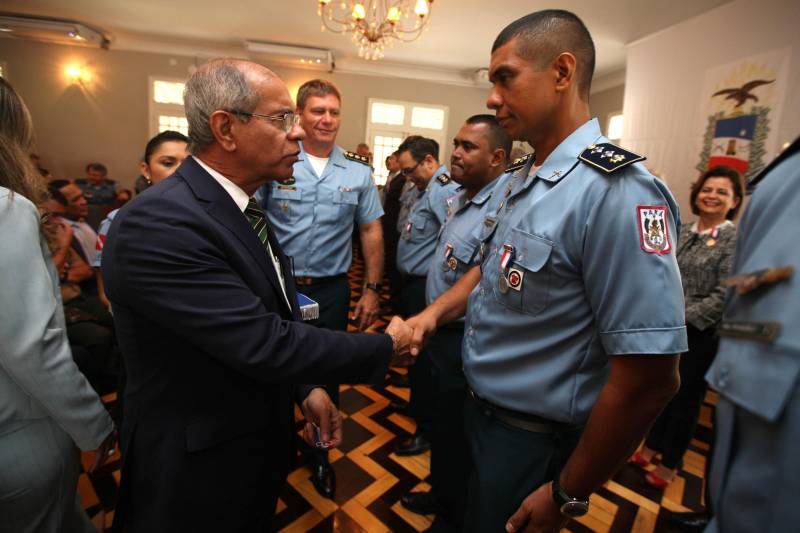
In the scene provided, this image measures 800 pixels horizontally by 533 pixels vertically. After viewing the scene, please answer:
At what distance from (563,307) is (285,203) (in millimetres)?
1693

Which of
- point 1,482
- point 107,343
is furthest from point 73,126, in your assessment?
point 1,482

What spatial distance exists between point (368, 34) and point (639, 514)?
5.52m

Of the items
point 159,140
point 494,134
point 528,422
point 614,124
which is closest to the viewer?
point 528,422

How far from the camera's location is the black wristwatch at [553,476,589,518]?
0.86 metres

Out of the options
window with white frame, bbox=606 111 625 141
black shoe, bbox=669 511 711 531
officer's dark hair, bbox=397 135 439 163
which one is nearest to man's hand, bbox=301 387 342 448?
black shoe, bbox=669 511 711 531

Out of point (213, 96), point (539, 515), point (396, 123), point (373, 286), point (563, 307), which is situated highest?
point (396, 123)

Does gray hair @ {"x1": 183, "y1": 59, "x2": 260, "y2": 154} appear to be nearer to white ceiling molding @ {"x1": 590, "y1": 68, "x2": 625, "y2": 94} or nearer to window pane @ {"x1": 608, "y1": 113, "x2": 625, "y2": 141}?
window pane @ {"x1": 608, "y1": 113, "x2": 625, "y2": 141}

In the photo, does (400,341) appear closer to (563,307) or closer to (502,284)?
(502,284)

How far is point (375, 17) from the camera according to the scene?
560cm

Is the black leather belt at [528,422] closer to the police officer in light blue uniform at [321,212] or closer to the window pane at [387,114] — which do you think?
the police officer in light blue uniform at [321,212]

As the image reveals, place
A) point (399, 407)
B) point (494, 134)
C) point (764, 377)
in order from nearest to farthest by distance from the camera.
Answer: point (764, 377) → point (494, 134) → point (399, 407)

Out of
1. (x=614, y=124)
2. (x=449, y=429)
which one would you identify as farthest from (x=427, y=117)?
(x=449, y=429)

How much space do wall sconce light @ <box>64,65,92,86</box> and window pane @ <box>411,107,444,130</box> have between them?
683 cm

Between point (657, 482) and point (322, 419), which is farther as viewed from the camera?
point (657, 482)
